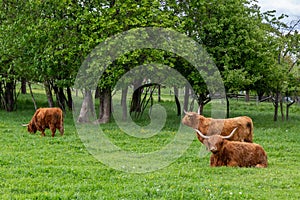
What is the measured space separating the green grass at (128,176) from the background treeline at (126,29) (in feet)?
20.2

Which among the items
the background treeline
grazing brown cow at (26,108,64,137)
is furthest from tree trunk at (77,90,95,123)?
grazing brown cow at (26,108,64,137)

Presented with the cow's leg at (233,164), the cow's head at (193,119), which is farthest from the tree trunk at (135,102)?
the cow's leg at (233,164)

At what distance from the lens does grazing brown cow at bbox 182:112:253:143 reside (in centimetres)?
1424

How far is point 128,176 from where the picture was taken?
35.8ft

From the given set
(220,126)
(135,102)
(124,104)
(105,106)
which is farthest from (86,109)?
(220,126)

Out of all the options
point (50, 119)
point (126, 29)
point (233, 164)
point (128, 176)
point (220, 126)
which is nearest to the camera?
point (128, 176)

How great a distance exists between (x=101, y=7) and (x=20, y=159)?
1093 centimetres

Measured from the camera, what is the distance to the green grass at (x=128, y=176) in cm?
923

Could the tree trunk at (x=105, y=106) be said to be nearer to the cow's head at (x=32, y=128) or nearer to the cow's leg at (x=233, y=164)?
the cow's head at (x=32, y=128)

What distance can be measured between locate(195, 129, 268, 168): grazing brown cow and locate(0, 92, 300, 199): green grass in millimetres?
371

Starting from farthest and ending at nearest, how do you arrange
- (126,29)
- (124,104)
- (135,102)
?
(135,102) → (124,104) → (126,29)

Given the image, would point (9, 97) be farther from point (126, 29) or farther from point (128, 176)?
point (128, 176)

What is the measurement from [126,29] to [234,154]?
35.9ft

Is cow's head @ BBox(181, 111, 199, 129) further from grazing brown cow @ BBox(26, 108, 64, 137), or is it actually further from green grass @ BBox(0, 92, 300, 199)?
grazing brown cow @ BBox(26, 108, 64, 137)
